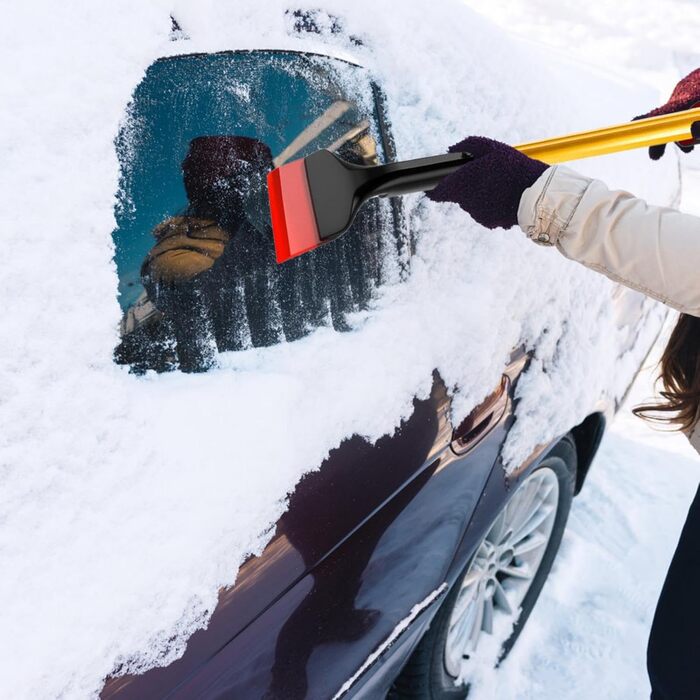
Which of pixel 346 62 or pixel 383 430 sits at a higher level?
pixel 346 62

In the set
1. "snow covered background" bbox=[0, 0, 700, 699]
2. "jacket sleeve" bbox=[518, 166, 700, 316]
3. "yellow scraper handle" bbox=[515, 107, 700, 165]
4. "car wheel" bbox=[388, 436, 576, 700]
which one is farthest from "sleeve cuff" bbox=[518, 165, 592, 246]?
"car wheel" bbox=[388, 436, 576, 700]

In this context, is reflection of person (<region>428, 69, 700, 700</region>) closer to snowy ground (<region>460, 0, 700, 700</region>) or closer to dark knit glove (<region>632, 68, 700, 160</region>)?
dark knit glove (<region>632, 68, 700, 160</region>)

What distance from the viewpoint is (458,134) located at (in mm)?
1319

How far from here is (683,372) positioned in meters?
1.32

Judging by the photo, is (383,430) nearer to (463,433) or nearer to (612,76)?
(463,433)

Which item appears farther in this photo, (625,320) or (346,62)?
(625,320)

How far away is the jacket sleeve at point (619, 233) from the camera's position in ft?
3.07

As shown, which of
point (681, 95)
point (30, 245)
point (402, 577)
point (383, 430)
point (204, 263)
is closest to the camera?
point (30, 245)

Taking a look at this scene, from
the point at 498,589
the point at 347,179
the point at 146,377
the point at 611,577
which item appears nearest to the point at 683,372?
the point at 347,179

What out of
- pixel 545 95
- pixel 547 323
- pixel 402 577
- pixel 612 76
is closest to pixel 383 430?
pixel 402 577

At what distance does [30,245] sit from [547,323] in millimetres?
1121

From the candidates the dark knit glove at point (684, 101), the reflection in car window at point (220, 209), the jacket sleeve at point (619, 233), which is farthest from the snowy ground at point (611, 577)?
the reflection in car window at point (220, 209)

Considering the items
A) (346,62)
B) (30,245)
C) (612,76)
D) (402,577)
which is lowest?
(402,577)

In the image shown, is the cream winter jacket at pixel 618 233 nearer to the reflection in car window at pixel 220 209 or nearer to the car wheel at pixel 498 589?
the reflection in car window at pixel 220 209
